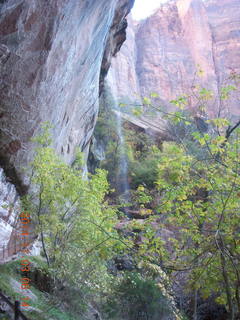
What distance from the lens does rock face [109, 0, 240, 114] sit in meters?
43.9

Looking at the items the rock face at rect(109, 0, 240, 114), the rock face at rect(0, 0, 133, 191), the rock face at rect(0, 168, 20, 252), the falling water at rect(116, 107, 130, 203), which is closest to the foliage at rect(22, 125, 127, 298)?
the rock face at rect(0, 168, 20, 252)

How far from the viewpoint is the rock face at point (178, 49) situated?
43.9m

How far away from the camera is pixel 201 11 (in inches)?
2009

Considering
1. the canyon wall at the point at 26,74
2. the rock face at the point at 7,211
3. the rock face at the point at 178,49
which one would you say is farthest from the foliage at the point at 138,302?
the rock face at the point at 178,49

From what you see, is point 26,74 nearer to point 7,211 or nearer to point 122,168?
point 7,211

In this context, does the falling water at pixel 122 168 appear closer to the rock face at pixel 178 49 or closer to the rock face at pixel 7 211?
the rock face at pixel 7 211

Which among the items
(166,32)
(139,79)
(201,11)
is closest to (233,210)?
(139,79)

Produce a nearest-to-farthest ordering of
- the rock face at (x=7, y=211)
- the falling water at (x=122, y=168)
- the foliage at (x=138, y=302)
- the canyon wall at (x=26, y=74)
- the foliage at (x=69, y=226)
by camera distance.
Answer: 1. the foliage at (x=69, y=226)
2. the rock face at (x=7, y=211)
3. the canyon wall at (x=26, y=74)
4. the foliage at (x=138, y=302)
5. the falling water at (x=122, y=168)

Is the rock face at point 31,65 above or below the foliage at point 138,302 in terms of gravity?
above

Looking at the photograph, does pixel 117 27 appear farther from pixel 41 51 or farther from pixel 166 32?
pixel 166 32

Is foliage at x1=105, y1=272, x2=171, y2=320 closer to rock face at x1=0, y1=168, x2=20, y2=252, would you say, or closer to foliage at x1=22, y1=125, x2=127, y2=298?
foliage at x1=22, y1=125, x2=127, y2=298

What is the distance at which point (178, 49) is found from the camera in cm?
4759

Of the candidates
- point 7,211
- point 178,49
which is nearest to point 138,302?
point 7,211

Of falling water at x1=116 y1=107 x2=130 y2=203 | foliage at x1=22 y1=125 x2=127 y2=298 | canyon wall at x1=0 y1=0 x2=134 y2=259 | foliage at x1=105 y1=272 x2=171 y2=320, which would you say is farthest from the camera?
falling water at x1=116 y1=107 x2=130 y2=203
